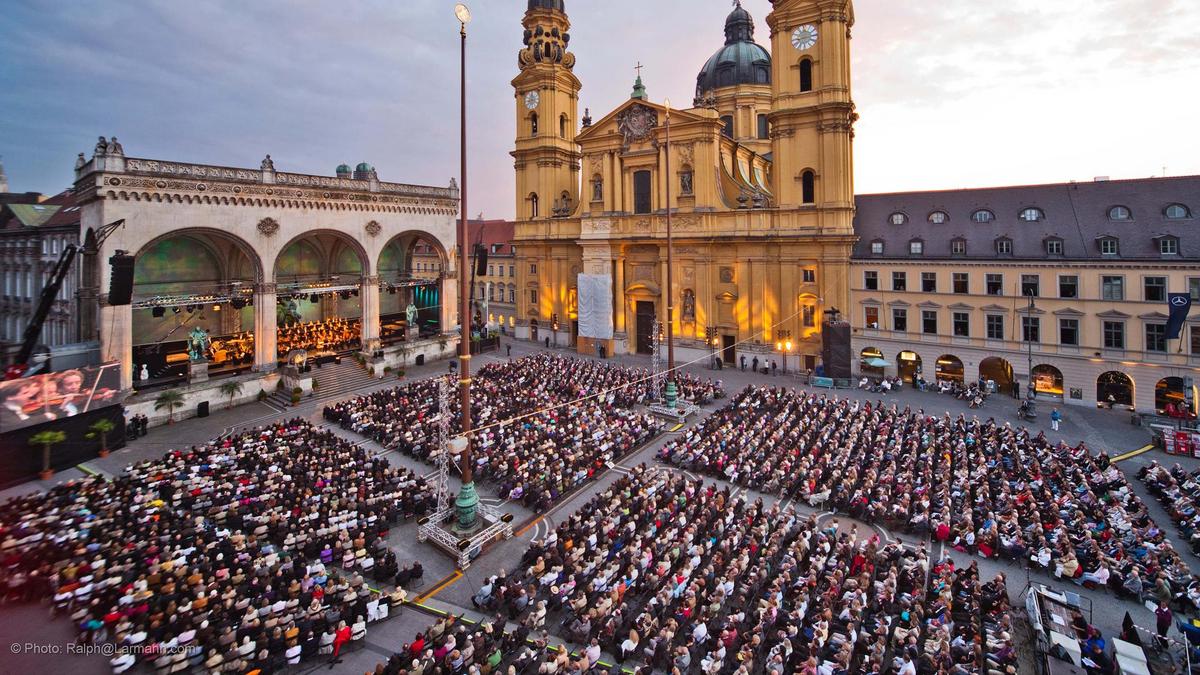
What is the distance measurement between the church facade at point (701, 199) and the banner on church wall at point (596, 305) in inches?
4.6

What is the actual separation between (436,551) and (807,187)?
34123 mm

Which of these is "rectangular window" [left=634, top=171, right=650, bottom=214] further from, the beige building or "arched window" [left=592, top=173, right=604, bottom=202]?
the beige building

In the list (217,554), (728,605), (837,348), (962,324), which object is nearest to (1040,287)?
(962,324)

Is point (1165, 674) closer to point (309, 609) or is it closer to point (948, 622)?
point (948, 622)

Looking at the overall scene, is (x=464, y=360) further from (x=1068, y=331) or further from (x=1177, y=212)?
(x=1177, y=212)

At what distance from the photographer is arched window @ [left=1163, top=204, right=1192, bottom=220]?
3052 centimetres

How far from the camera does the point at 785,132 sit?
39.0 meters

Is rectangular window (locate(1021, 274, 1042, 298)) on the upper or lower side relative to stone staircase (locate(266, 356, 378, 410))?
upper

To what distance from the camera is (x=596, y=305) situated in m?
46.2

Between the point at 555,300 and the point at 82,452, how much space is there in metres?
39.9

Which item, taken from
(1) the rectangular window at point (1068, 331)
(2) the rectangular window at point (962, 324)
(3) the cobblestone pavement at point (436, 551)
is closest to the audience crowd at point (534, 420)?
(3) the cobblestone pavement at point (436, 551)

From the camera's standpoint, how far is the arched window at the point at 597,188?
1839 inches

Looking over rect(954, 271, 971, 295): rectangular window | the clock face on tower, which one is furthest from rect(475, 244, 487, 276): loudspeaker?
rect(954, 271, 971, 295): rectangular window

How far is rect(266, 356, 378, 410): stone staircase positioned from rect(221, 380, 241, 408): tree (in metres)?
1.69
